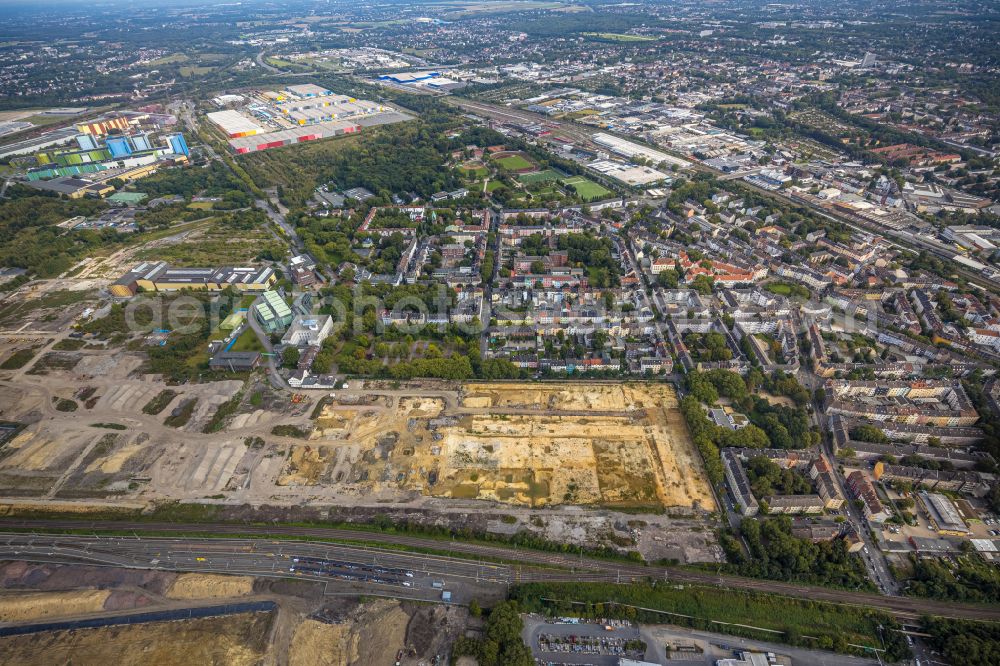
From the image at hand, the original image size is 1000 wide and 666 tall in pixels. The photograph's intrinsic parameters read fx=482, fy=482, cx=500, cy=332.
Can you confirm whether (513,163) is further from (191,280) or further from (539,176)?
(191,280)

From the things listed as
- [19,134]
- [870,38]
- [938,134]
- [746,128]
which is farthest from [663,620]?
[870,38]

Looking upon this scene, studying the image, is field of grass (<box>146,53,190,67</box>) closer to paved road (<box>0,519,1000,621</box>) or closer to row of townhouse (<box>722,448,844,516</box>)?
paved road (<box>0,519,1000,621</box>)

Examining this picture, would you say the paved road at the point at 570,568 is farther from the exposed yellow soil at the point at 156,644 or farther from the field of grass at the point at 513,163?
the field of grass at the point at 513,163

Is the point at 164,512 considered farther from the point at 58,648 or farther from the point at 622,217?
the point at 622,217

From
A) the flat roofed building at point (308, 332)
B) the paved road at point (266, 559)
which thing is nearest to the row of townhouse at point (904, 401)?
the paved road at point (266, 559)

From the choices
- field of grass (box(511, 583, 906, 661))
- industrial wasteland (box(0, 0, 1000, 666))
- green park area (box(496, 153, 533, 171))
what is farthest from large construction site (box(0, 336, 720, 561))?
green park area (box(496, 153, 533, 171))

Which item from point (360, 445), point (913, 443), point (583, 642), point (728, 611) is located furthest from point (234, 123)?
point (913, 443)
